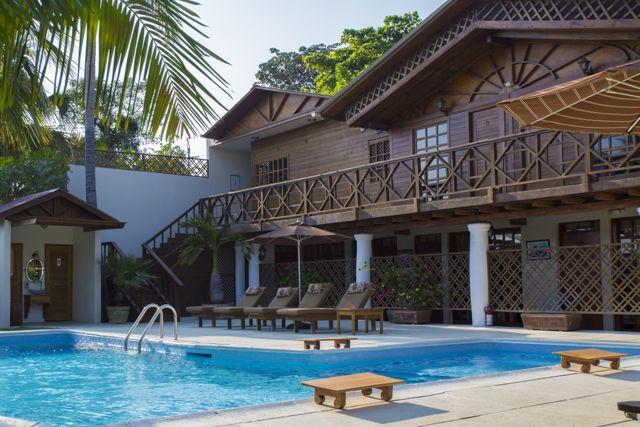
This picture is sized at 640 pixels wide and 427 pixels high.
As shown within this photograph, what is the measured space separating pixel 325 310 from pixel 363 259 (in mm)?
4314

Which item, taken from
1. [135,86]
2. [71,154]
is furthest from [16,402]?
[71,154]

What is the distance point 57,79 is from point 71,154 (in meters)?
19.9

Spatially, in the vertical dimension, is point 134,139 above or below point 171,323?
above

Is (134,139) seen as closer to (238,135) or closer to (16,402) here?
(238,135)

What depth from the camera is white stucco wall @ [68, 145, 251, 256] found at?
69.7 feet

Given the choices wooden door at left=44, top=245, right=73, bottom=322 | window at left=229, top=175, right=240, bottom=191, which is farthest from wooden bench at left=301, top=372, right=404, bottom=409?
window at left=229, top=175, right=240, bottom=191

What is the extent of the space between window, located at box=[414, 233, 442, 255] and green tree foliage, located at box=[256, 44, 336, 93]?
91.1 feet

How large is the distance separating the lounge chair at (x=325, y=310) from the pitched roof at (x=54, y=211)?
6.11 meters

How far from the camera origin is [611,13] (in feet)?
42.4

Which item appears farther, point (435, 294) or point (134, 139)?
point (134, 139)

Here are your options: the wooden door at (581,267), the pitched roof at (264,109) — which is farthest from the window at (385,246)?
the wooden door at (581,267)

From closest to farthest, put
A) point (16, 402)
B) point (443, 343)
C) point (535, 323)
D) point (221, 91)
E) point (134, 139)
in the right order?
1. point (221, 91)
2. point (16, 402)
3. point (443, 343)
4. point (535, 323)
5. point (134, 139)

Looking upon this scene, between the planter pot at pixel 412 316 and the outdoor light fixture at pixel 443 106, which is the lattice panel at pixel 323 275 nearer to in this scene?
the planter pot at pixel 412 316

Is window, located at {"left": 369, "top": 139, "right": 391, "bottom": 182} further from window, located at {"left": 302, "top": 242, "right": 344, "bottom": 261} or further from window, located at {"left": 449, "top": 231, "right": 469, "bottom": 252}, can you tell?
window, located at {"left": 302, "top": 242, "right": 344, "bottom": 261}
